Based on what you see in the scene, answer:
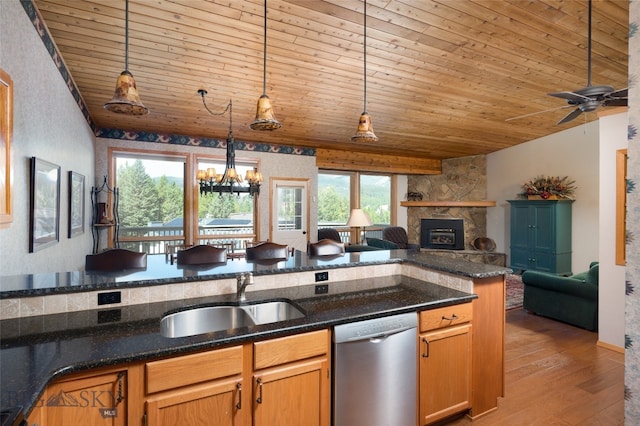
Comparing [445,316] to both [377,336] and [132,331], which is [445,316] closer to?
[377,336]

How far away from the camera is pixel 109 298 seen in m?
1.71

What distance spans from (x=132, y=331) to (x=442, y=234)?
7528 mm

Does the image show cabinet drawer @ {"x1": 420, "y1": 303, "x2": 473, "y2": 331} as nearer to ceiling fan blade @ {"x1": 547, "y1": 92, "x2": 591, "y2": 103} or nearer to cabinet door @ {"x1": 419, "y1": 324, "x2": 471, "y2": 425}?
cabinet door @ {"x1": 419, "y1": 324, "x2": 471, "y2": 425}

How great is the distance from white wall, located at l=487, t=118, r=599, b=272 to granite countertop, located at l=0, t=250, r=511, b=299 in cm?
542

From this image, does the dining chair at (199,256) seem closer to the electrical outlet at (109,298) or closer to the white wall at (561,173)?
the electrical outlet at (109,298)

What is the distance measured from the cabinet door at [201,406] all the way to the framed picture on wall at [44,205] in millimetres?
1674

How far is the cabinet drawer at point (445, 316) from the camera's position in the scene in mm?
1891

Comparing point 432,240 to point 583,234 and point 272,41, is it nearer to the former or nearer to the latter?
point 583,234

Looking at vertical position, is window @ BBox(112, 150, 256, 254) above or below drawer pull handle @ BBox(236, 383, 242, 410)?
above

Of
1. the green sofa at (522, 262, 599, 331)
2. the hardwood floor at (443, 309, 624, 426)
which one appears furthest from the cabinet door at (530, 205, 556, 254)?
the hardwood floor at (443, 309, 624, 426)

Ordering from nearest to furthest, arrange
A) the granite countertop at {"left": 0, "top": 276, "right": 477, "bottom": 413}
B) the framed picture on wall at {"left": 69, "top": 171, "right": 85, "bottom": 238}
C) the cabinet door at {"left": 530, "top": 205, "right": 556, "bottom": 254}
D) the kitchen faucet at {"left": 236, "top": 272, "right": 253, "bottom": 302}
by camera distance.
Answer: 1. the granite countertop at {"left": 0, "top": 276, "right": 477, "bottom": 413}
2. the kitchen faucet at {"left": 236, "top": 272, "right": 253, "bottom": 302}
3. the framed picture on wall at {"left": 69, "top": 171, "right": 85, "bottom": 238}
4. the cabinet door at {"left": 530, "top": 205, "right": 556, "bottom": 254}

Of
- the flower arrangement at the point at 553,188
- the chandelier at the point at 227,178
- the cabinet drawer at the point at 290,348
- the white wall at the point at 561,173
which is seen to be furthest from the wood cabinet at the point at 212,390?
the white wall at the point at 561,173

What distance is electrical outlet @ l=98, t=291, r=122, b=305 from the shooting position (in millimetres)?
1692

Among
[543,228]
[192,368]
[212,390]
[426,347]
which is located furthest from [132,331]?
[543,228]
